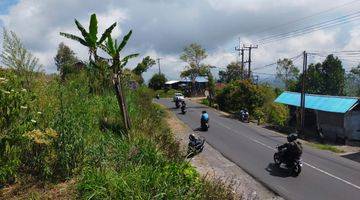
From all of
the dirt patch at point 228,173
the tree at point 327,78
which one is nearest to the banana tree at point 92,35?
the dirt patch at point 228,173

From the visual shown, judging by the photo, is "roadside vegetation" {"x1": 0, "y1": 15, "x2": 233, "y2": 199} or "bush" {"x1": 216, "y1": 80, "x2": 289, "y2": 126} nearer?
"roadside vegetation" {"x1": 0, "y1": 15, "x2": 233, "y2": 199}

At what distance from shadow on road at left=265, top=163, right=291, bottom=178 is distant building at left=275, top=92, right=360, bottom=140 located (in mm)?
18436

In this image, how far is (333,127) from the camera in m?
38.1

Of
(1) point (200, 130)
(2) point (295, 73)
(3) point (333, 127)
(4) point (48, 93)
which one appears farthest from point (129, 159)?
(2) point (295, 73)

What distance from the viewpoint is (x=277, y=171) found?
18.4 m

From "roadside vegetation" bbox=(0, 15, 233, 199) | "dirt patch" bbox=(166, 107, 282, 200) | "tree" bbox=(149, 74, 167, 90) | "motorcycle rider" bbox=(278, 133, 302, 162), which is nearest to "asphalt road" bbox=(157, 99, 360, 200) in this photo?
"dirt patch" bbox=(166, 107, 282, 200)

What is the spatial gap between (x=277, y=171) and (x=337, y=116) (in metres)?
21.0

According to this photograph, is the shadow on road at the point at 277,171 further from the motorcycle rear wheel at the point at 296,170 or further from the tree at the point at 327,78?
the tree at the point at 327,78

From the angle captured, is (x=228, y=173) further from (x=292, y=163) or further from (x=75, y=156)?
(x=75, y=156)

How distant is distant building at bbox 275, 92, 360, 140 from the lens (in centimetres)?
3594

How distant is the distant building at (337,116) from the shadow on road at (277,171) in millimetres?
18436

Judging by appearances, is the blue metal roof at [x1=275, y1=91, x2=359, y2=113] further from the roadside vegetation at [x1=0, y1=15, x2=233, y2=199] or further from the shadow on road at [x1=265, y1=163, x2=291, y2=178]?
the roadside vegetation at [x1=0, y1=15, x2=233, y2=199]

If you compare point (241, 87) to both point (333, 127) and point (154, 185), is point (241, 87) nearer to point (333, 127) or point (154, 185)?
point (333, 127)

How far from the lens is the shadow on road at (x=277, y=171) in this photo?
17641 mm
